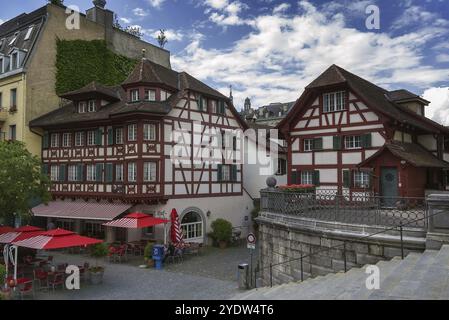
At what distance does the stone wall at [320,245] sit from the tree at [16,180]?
11.7 metres

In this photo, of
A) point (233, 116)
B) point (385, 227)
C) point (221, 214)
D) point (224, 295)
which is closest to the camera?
point (385, 227)

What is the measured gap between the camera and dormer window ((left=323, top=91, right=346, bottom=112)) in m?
23.2

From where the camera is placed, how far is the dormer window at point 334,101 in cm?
2325

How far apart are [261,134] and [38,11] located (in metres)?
21.2

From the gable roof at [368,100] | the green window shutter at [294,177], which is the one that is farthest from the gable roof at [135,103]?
the green window shutter at [294,177]

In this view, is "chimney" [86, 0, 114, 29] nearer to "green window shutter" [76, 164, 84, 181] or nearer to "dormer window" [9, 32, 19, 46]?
"dormer window" [9, 32, 19, 46]

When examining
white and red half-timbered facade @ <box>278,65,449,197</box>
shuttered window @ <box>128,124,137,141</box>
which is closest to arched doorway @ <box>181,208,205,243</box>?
shuttered window @ <box>128,124,137,141</box>

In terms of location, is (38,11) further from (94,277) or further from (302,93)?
(94,277)

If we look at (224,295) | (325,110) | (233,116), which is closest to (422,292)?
(224,295)

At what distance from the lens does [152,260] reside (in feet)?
69.2

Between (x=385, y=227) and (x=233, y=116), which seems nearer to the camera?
(x=385, y=227)

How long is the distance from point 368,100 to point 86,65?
2272 centimetres

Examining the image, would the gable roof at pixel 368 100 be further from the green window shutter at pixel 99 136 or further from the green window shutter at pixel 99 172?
the green window shutter at pixel 99 172

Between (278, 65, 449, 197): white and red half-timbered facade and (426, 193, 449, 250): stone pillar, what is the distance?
1007 centimetres
